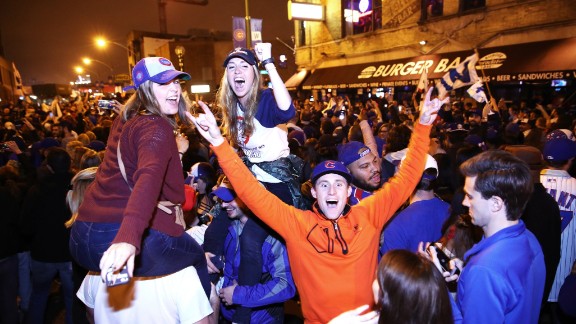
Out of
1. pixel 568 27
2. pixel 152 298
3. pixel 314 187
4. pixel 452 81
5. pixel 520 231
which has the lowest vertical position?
pixel 152 298

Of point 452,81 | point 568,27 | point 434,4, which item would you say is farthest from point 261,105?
point 434,4

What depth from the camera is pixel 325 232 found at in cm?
289

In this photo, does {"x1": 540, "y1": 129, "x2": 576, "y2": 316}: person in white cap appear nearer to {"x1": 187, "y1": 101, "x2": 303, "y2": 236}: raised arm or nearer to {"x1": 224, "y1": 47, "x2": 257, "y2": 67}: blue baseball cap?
{"x1": 187, "y1": 101, "x2": 303, "y2": 236}: raised arm

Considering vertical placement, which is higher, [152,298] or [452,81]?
[452,81]

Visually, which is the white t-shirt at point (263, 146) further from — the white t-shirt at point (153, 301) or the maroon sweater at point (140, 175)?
the white t-shirt at point (153, 301)

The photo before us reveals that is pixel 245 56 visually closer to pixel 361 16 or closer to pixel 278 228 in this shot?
pixel 278 228

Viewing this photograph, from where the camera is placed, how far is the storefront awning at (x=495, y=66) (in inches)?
589

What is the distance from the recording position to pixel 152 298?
2.59 m

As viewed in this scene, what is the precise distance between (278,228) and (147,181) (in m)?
1.20

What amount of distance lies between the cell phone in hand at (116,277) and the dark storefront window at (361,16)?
80.7ft

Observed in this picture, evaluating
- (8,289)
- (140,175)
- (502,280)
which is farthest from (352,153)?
(8,289)

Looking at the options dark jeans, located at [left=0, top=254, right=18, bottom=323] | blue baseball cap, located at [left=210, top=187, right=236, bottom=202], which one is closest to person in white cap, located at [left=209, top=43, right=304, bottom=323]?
blue baseball cap, located at [left=210, top=187, right=236, bottom=202]

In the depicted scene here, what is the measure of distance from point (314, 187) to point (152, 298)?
4.66ft

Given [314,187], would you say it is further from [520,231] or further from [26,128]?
[26,128]
